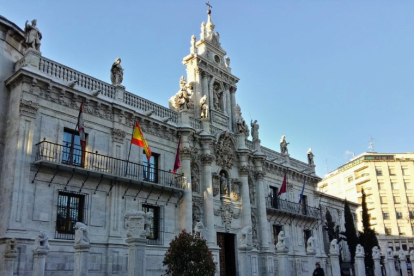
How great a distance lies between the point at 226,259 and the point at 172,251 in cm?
1212

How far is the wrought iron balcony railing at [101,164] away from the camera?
17.7 meters

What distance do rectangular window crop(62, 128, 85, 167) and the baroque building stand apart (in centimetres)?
6

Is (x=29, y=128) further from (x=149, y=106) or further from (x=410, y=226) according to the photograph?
(x=410, y=226)

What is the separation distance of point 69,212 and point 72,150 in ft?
9.16

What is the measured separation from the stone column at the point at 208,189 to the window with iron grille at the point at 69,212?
25.6 ft

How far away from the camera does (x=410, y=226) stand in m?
64.9

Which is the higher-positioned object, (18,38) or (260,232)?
(18,38)

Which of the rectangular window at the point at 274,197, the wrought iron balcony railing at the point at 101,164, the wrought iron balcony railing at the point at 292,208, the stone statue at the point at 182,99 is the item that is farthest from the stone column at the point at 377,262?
the stone statue at the point at 182,99

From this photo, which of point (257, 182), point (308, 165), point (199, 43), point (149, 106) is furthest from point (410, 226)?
point (149, 106)

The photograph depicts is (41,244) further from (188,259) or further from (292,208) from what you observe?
(292,208)

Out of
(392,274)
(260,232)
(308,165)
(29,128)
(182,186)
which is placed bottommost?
(392,274)

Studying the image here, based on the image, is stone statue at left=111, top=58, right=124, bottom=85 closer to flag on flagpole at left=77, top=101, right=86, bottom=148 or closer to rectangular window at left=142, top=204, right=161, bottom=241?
flag on flagpole at left=77, top=101, right=86, bottom=148

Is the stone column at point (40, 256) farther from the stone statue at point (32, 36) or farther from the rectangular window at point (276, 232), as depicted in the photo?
the rectangular window at point (276, 232)

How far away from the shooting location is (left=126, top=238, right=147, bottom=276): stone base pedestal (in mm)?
12988
